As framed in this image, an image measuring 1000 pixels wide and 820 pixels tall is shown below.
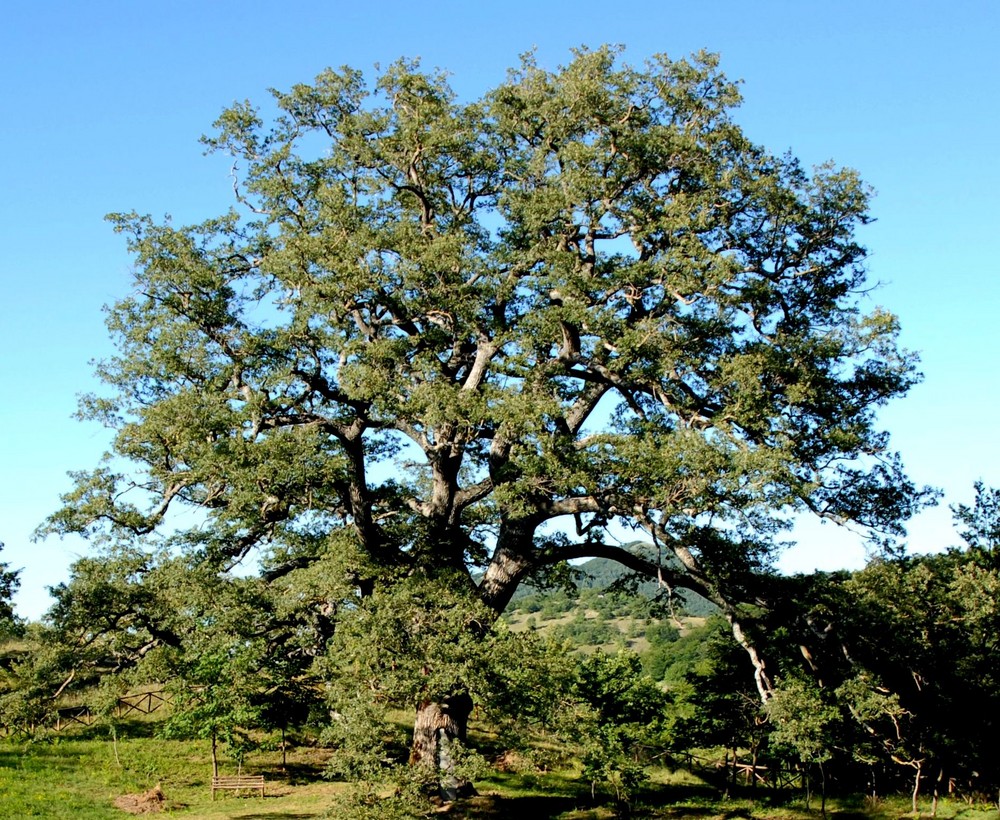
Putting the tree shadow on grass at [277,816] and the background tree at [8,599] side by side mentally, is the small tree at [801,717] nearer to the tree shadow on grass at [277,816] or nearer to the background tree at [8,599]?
the tree shadow on grass at [277,816]

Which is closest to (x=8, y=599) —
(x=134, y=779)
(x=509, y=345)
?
(x=134, y=779)

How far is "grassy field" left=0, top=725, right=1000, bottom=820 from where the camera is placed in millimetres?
19969

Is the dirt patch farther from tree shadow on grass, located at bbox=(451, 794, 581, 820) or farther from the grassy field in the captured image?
tree shadow on grass, located at bbox=(451, 794, 581, 820)

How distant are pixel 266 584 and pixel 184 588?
6.58ft

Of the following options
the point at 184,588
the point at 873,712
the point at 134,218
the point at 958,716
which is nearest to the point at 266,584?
the point at 184,588

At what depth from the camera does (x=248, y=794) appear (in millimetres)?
23641

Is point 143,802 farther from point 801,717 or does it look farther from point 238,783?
point 801,717

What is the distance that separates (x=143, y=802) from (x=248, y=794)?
346cm

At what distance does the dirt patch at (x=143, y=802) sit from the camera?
20.5 metres

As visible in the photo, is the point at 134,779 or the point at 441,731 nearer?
the point at 441,731

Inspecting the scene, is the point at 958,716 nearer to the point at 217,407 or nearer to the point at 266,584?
the point at 266,584

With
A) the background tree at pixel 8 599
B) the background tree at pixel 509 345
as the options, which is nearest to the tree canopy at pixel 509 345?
the background tree at pixel 509 345

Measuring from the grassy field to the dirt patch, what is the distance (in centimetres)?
13

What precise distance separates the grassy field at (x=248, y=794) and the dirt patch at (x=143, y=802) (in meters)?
0.13
